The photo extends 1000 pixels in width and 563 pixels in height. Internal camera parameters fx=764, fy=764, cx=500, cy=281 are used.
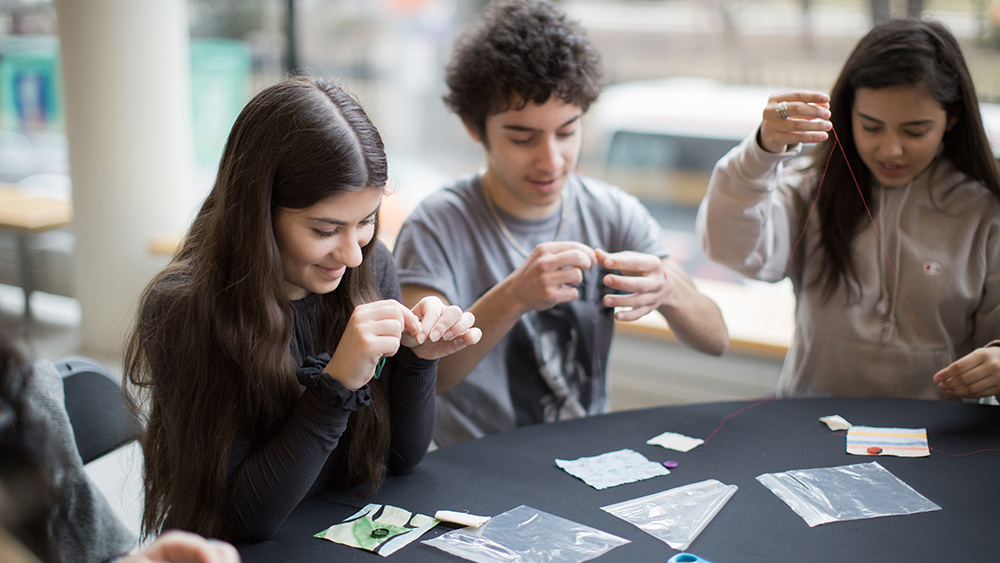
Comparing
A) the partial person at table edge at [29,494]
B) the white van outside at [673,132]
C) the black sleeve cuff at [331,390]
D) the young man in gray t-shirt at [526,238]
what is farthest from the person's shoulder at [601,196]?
the white van outside at [673,132]

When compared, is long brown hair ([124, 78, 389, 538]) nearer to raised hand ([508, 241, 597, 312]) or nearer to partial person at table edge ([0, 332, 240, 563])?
partial person at table edge ([0, 332, 240, 563])

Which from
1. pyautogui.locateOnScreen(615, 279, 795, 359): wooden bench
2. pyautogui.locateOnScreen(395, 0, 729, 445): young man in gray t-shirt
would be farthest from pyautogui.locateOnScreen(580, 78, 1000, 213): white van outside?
pyautogui.locateOnScreen(395, 0, 729, 445): young man in gray t-shirt

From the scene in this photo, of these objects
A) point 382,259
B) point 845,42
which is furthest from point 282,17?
point 382,259

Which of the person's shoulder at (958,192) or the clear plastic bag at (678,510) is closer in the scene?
the clear plastic bag at (678,510)

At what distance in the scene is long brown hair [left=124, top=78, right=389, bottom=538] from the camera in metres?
1.10

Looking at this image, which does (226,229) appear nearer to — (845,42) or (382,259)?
(382,259)

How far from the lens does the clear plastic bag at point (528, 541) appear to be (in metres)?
1.02

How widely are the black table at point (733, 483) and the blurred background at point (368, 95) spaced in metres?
1.18

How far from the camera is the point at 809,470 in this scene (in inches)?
49.7

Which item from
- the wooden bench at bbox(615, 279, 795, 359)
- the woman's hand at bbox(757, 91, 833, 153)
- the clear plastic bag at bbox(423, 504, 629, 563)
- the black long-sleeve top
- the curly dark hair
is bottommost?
the wooden bench at bbox(615, 279, 795, 359)

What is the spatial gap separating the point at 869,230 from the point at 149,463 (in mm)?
1526

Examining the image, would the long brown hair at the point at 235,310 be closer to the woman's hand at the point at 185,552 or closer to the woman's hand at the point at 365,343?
the woman's hand at the point at 365,343

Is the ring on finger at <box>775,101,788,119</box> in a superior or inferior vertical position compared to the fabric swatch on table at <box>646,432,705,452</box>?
superior

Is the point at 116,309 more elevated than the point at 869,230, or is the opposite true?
the point at 869,230
